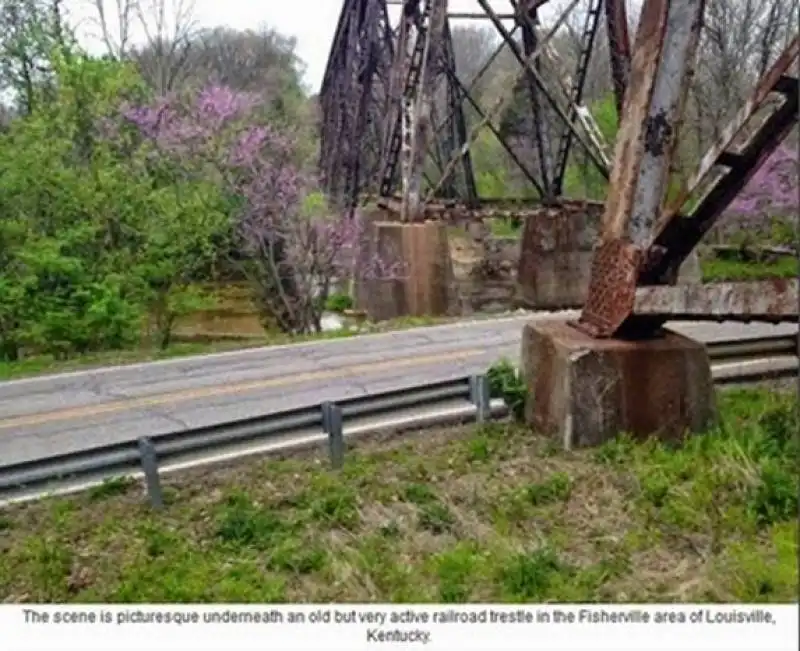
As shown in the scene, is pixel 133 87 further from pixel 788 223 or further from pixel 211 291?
pixel 788 223

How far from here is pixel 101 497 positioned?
4.55 m

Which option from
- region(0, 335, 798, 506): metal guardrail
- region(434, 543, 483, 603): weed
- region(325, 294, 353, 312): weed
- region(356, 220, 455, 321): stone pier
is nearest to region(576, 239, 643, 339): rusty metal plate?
region(0, 335, 798, 506): metal guardrail

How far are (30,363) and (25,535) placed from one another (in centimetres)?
501

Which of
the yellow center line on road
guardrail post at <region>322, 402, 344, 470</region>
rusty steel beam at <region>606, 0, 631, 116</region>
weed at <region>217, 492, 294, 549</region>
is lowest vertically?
weed at <region>217, 492, 294, 549</region>

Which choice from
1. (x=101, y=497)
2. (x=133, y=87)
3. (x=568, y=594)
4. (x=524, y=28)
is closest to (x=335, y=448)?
(x=101, y=497)

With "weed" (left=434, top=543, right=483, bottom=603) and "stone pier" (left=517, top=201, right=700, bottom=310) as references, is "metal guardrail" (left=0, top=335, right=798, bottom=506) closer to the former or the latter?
"weed" (left=434, top=543, right=483, bottom=603)

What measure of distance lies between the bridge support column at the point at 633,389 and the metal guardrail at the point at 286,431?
718 millimetres

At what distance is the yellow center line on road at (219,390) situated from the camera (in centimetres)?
644

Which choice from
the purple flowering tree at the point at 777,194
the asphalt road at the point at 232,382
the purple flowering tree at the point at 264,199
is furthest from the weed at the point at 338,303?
the purple flowering tree at the point at 777,194

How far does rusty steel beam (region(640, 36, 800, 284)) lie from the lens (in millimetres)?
3363

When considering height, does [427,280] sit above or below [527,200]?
below

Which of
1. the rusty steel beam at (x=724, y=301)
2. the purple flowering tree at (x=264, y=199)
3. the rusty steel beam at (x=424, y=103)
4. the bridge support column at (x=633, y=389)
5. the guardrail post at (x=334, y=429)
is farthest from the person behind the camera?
the purple flowering tree at (x=264, y=199)

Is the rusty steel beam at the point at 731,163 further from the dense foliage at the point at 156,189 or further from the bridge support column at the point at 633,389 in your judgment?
the dense foliage at the point at 156,189

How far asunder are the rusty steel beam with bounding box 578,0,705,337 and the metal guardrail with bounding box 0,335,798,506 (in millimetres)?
1059
